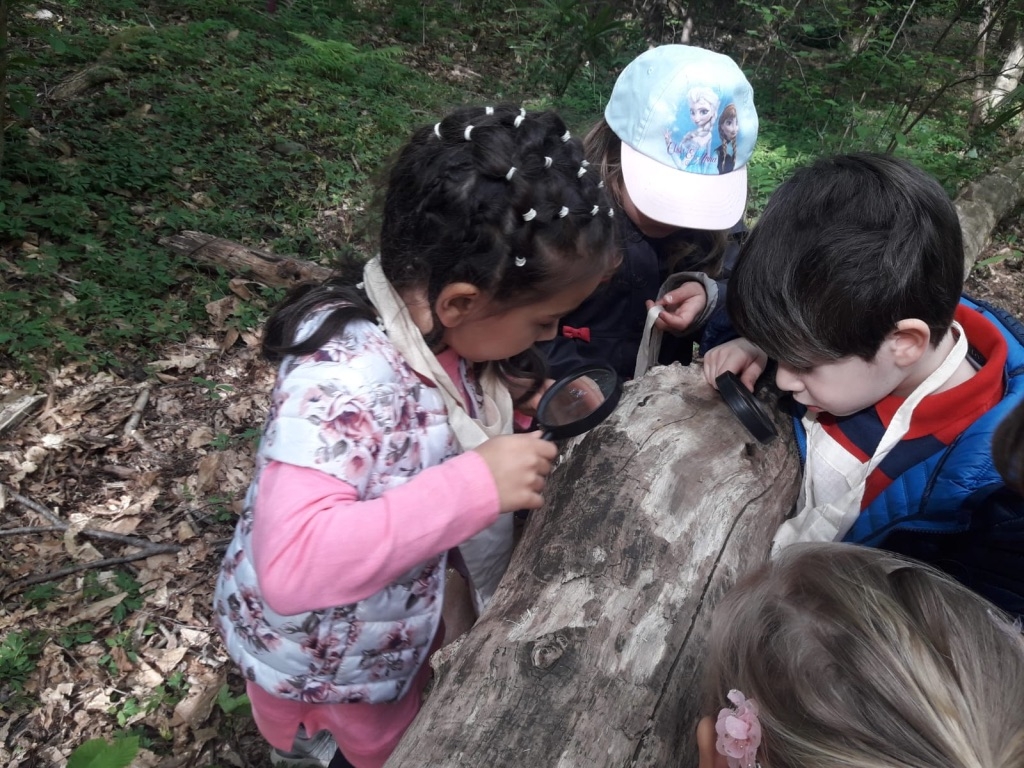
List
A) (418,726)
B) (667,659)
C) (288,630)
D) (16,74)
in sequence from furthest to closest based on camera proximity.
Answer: (16,74), (288,630), (667,659), (418,726)

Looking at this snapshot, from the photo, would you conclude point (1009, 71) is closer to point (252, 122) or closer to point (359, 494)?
point (252, 122)

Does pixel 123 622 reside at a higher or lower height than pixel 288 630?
lower

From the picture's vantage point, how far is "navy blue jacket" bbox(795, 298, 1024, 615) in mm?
1516

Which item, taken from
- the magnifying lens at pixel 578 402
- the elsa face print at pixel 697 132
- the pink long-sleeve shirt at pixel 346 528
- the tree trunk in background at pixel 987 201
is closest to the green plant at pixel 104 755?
the pink long-sleeve shirt at pixel 346 528

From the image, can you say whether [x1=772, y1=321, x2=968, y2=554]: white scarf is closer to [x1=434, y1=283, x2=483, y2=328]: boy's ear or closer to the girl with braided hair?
the girl with braided hair

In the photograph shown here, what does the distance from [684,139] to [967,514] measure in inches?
57.3

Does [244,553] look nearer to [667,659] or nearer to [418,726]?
[418,726]

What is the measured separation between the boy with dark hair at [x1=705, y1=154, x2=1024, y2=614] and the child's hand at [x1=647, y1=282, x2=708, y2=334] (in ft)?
2.08

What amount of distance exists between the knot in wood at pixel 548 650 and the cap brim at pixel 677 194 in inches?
59.4

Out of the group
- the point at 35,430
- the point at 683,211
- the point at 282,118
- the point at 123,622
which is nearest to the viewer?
the point at 683,211

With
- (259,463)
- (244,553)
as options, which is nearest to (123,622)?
(244,553)

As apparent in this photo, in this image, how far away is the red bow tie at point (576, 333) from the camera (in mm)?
2521

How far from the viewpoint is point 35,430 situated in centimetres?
308

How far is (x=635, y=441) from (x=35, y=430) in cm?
275
